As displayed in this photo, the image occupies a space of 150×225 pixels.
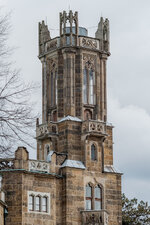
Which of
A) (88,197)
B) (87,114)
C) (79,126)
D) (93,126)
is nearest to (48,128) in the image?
(79,126)

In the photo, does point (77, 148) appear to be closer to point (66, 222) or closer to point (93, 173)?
point (93, 173)

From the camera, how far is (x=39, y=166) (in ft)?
168

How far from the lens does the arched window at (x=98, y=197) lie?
53406 mm

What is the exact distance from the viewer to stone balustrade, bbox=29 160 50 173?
50.8m

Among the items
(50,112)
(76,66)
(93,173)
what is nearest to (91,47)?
(76,66)

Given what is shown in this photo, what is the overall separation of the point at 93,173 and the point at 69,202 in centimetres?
321

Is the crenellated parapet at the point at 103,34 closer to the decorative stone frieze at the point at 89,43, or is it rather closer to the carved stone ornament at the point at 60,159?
the decorative stone frieze at the point at 89,43

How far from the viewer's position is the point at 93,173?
2117 inches

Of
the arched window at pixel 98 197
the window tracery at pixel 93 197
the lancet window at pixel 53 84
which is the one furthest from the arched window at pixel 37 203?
the lancet window at pixel 53 84

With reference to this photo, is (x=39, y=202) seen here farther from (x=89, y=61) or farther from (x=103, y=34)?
(x=103, y=34)

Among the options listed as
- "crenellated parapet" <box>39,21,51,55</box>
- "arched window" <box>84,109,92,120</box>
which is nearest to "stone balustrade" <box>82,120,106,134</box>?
"arched window" <box>84,109,92,120</box>

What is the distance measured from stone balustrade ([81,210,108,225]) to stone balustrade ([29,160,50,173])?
3.89 metres

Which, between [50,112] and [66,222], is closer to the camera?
[66,222]

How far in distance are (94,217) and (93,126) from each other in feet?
21.1
